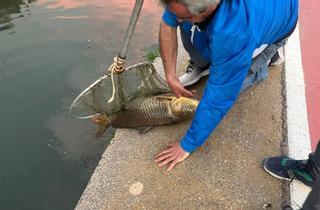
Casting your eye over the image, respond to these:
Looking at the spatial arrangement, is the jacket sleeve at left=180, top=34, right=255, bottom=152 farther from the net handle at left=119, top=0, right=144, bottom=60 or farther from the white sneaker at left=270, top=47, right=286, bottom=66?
the white sneaker at left=270, top=47, right=286, bottom=66

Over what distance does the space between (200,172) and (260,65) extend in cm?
145

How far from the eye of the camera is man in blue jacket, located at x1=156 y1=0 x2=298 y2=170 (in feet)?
8.99

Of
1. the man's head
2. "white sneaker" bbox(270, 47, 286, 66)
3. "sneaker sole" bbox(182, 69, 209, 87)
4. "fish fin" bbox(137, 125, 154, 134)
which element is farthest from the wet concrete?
the man's head

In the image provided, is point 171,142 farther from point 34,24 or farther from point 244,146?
point 34,24

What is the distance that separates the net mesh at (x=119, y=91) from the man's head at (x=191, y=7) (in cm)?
119

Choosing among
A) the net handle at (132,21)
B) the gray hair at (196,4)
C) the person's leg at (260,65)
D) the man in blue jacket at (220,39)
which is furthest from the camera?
the person's leg at (260,65)

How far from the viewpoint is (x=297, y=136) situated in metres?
3.84

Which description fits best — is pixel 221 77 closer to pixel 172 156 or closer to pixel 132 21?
pixel 172 156

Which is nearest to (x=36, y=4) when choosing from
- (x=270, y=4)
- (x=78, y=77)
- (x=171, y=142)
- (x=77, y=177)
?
(x=78, y=77)

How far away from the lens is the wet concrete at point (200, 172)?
3262 mm

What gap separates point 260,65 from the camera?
13.9 ft

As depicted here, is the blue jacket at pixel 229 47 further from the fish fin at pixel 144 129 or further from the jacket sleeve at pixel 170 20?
the fish fin at pixel 144 129

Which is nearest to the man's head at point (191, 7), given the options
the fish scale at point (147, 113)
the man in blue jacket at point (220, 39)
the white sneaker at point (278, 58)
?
the man in blue jacket at point (220, 39)

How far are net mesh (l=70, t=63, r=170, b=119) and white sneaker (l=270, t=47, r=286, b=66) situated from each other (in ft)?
4.67
